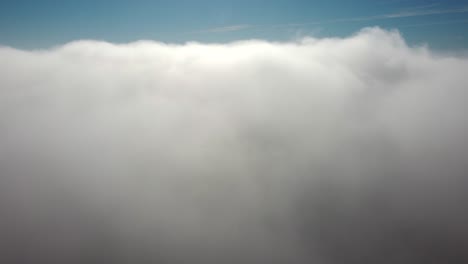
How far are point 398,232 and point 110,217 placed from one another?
61.1 meters

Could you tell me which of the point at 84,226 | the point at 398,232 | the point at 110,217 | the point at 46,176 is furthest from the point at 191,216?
the point at 398,232

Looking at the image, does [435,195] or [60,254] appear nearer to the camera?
[60,254]

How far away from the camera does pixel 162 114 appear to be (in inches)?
3570

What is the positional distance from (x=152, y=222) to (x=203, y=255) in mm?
13652

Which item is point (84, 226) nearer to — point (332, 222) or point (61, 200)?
point (61, 200)

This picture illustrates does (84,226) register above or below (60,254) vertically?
above

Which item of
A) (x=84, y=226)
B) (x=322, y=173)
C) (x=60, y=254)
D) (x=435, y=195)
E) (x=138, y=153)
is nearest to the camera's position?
(x=60, y=254)

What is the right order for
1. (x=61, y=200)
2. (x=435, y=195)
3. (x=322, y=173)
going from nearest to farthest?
1. (x=61, y=200)
2. (x=435, y=195)
3. (x=322, y=173)

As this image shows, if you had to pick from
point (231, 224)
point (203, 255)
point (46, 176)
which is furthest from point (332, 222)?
point (46, 176)

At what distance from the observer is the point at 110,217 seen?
51.3m

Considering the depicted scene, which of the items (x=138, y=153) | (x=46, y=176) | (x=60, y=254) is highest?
(x=138, y=153)

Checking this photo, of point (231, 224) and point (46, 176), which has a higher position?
point (46, 176)

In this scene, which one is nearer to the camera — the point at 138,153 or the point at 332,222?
the point at 332,222

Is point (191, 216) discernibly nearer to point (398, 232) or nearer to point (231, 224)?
point (231, 224)
